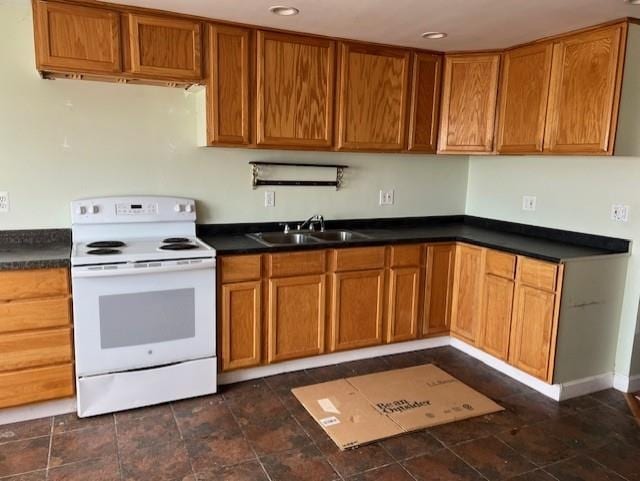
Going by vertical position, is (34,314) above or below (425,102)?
below

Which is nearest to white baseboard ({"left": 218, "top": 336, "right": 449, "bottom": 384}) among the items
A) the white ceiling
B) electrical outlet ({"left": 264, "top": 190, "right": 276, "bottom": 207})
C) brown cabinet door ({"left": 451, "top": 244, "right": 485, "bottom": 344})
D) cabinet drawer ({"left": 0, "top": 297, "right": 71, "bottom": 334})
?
brown cabinet door ({"left": 451, "top": 244, "right": 485, "bottom": 344})

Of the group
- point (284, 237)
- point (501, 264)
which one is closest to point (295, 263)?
point (284, 237)

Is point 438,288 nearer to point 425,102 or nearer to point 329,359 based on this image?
point 329,359

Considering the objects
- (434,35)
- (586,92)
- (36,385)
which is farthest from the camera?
(434,35)

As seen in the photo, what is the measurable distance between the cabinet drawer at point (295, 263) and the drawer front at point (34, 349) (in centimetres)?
116

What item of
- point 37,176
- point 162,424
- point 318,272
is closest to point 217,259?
point 318,272

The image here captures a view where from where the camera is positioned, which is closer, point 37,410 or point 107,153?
point 37,410

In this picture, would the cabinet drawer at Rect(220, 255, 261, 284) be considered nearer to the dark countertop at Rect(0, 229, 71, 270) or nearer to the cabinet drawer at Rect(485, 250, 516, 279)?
the dark countertop at Rect(0, 229, 71, 270)

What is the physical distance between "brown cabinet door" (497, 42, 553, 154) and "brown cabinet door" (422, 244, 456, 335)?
85 cm

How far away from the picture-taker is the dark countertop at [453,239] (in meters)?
2.93

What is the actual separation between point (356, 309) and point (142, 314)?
1.38 meters

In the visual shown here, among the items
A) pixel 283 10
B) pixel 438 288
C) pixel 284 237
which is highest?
pixel 283 10

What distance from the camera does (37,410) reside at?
8.50 feet

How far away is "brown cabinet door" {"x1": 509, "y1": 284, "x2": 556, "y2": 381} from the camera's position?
289 cm
